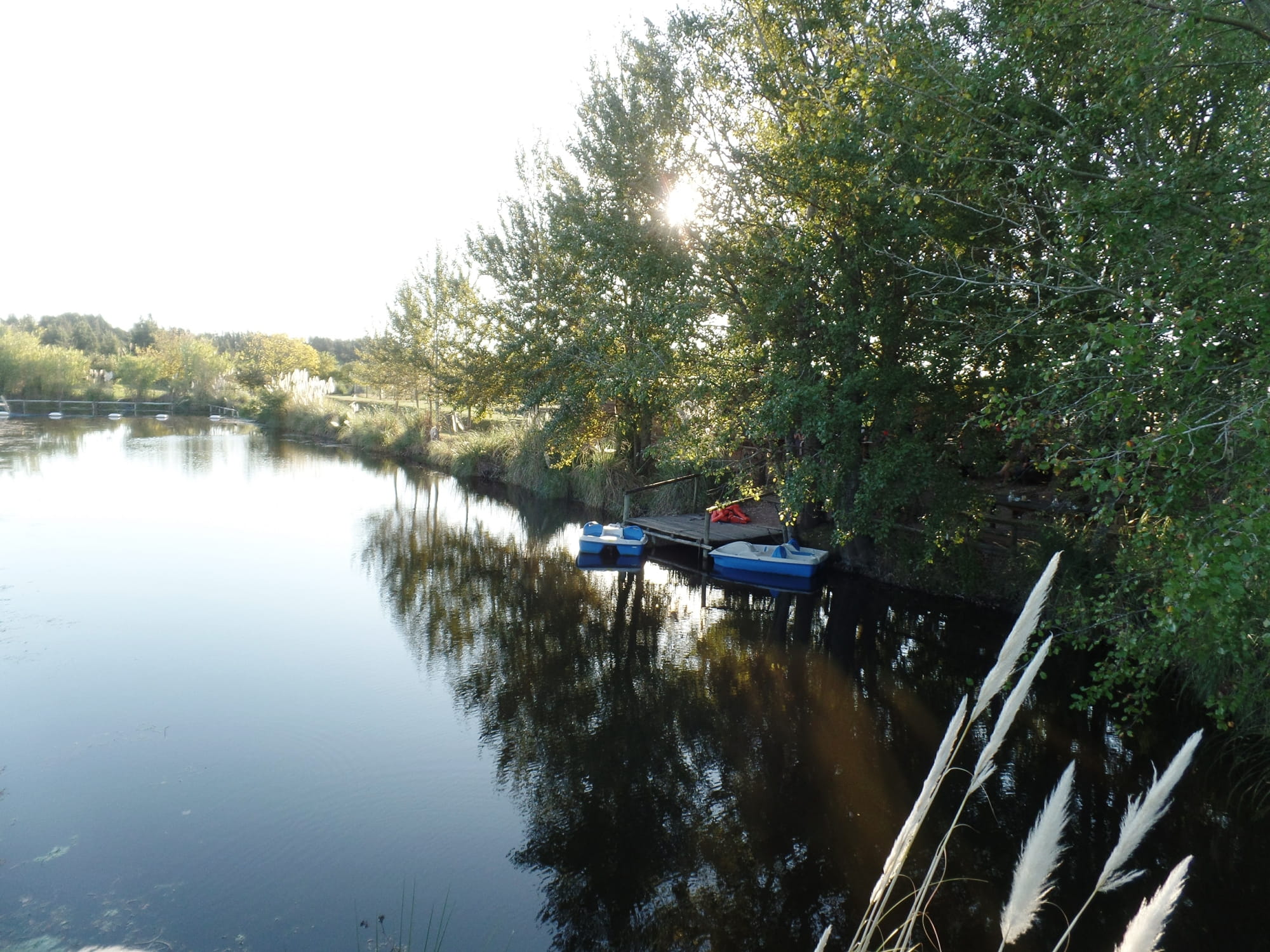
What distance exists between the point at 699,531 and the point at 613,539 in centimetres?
167

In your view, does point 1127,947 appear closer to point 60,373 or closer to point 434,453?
point 434,453

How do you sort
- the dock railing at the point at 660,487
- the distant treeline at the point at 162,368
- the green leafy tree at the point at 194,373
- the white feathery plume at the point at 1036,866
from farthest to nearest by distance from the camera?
the green leafy tree at the point at 194,373, the distant treeline at the point at 162,368, the dock railing at the point at 660,487, the white feathery plume at the point at 1036,866

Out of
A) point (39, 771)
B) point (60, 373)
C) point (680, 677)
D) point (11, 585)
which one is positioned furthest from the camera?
point (60, 373)

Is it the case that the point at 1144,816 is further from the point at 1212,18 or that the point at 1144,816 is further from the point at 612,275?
the point at 612,275

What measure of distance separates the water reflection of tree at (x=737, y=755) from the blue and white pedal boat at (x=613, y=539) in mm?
2487

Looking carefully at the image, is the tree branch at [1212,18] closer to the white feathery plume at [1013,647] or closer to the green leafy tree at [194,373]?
the white feathery plume at [1013,647]

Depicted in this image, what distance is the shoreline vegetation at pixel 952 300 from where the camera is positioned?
4648mm

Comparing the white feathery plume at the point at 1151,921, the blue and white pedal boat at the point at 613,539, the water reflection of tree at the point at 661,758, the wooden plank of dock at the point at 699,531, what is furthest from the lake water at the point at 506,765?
the white feathery plume at the point at 1151,921

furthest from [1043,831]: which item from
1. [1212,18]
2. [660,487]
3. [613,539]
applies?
[660,487]

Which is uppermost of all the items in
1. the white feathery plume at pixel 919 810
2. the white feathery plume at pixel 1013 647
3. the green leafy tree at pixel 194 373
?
the green leafy tree at pixel 194 373

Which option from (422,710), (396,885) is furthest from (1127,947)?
(422,710)

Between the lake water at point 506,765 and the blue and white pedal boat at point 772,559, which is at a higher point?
the blue and white pedal boat at point 772,559

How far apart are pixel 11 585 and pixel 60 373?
121 ft

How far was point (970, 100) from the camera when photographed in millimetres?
6180
